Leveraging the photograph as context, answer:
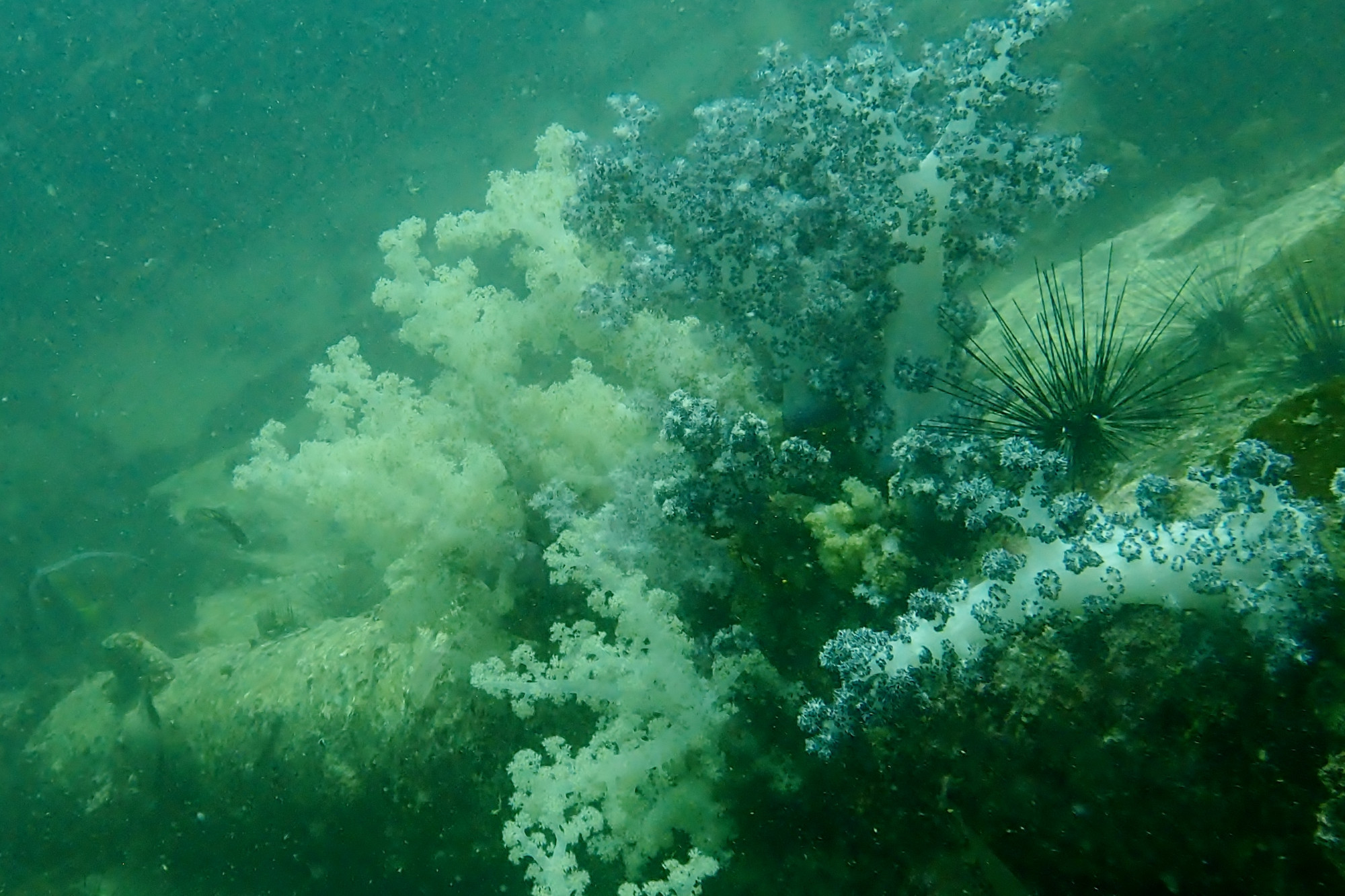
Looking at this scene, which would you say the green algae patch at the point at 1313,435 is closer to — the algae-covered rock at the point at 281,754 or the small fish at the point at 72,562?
the algae-covered rock at the point at 281,754

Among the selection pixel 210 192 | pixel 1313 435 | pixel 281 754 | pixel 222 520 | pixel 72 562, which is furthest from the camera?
pixel 210 192

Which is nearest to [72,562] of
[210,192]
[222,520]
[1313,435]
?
[222,520]

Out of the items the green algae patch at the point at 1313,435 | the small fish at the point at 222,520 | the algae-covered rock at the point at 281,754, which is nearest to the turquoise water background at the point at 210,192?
the small fish at the point at 222,520

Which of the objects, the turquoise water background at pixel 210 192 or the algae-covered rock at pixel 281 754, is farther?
the turquoise water background at pixel 210 192

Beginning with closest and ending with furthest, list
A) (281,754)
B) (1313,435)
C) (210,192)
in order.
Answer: (1313,435)
(281,754)
(210,192)

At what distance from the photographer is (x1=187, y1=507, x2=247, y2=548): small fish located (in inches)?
352

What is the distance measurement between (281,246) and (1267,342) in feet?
46.9

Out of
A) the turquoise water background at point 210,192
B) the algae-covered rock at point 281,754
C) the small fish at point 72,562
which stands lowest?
the algae-covered rock at point 281,754

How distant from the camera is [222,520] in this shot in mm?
8758

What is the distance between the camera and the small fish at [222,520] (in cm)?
895

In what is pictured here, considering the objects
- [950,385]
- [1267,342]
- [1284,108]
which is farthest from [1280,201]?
[950,385]

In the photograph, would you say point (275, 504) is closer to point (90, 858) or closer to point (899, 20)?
point (90, 858)

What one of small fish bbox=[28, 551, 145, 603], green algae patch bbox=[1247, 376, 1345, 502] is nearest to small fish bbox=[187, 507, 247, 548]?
small fish bbox=[28, 551, 145, 603]

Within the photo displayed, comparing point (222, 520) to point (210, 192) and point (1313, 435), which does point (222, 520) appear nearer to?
point (210, 192)
